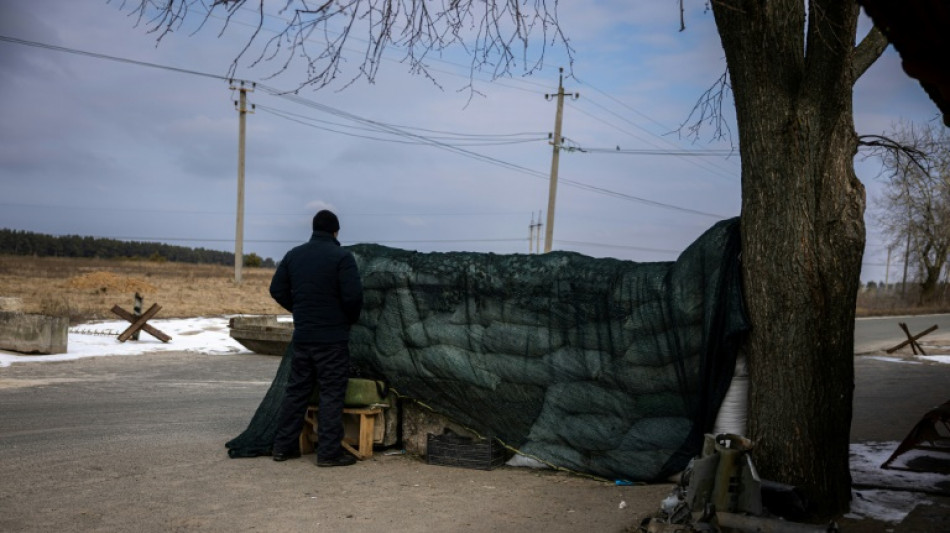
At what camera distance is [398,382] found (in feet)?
26.6

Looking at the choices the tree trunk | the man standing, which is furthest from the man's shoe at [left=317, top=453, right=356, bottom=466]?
the tree trunk

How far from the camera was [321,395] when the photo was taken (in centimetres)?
752

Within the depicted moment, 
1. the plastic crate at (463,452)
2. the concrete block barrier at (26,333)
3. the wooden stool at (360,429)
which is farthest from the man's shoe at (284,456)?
the concrete block barrier at (26,333)

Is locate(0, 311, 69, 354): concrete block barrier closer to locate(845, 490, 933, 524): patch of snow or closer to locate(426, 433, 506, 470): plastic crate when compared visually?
locate(426, 433, 506, 470): plastic crate

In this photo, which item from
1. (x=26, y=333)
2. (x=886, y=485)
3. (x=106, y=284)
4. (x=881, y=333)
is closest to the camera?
(x=886, y=485)

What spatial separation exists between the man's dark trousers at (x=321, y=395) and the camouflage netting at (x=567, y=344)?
0.60 m

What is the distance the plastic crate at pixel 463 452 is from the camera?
7.52m

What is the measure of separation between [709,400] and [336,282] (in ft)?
11.5

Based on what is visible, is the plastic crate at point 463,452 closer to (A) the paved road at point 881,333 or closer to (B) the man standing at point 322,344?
(B) the man standing at point 322,344

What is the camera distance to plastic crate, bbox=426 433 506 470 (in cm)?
752

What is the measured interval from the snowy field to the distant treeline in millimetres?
63617

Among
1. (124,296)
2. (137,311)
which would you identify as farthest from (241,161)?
(137,311)

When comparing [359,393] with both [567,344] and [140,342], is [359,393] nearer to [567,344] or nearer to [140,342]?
[567,344]

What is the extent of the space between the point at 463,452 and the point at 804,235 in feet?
11.9
